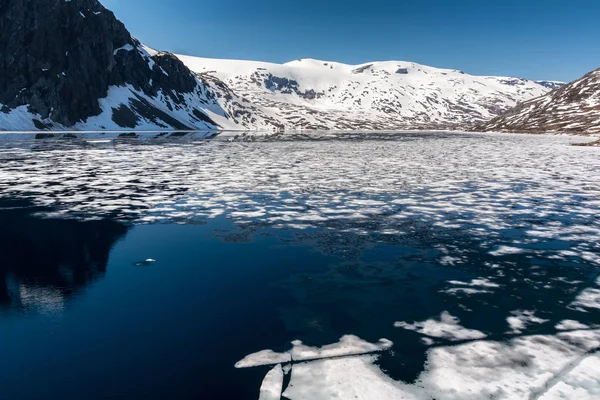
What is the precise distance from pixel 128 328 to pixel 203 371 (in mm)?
1986

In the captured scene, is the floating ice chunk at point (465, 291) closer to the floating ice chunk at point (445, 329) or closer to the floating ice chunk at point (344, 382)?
the floating ice chunk at point (445, 329)

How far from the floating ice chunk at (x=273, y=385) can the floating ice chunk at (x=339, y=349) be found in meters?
0.44

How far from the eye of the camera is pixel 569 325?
7.33 metres

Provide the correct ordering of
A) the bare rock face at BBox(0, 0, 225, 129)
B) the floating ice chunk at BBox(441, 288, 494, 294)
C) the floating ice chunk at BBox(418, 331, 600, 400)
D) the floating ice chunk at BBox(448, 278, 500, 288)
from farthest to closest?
the bare rock face at BBox(0, 0, 225, 129) < the floating ice chunk at BBox(448, 278, 500, 288) < the floating ice chunk at BBox(441, 288, 494, 294) < the floating ice chunk at BBox(418, 331, 600, 400)

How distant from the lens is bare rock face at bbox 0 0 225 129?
121 m

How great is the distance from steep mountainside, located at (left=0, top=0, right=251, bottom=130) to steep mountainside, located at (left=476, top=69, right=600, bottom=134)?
435 ft

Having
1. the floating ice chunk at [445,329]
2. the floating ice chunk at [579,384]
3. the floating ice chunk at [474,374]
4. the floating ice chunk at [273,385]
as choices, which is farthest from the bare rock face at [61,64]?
the floating ice chunk at [579,384]

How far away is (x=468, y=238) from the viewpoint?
13.0 meters

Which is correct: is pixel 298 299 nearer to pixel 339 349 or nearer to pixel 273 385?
pixel 339 349

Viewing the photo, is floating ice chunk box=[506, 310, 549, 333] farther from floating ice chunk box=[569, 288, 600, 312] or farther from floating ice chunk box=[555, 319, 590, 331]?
floating ice chunk box=[569, 288, 600, 312]

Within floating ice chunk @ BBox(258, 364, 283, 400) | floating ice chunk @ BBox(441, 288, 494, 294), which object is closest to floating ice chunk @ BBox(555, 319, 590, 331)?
floating ice chunk @ BBox(441, 288, 494, 294)

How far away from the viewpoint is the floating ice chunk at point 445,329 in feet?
22.9

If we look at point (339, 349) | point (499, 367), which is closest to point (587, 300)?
point (499, 367)

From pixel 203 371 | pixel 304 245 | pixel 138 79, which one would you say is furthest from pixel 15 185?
pixel 138 79
